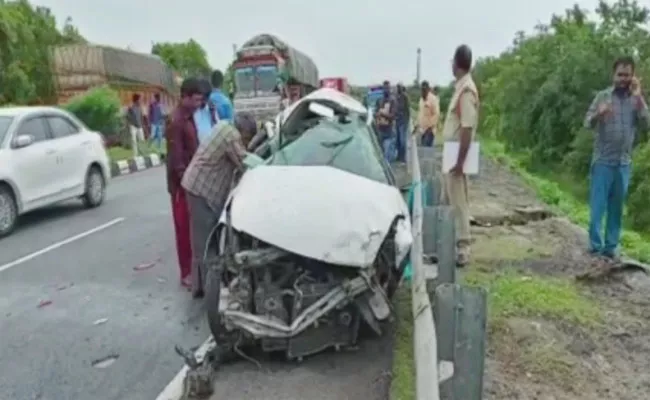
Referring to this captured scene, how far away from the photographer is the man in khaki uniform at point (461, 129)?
6.95m

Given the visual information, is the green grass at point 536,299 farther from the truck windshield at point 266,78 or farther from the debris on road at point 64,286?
the truck windshield at point 266,78

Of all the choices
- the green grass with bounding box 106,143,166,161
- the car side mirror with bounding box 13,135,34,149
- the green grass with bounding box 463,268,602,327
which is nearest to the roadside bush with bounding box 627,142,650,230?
the green grass with bounding box 463,268,602,327

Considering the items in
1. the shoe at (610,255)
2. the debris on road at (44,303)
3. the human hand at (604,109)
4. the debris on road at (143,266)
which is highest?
the human hand at (604,109)

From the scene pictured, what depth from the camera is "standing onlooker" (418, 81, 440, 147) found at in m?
15.5

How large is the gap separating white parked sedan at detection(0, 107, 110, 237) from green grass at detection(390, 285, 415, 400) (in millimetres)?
6353

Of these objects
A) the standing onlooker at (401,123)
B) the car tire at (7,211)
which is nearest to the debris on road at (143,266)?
the car tire at (7,211)

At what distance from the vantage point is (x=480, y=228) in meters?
9.59

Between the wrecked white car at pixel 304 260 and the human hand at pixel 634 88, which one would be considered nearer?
the wrecked white car at pixel 304 260

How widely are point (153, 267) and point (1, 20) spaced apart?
17.4 m

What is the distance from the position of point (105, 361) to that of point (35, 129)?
6849 millimetres

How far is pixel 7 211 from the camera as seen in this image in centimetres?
1048

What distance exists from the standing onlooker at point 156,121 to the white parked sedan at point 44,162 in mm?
12408

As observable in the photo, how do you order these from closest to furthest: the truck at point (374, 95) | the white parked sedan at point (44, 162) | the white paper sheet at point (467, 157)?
the white paper sheet at point (467, 157) < the white parked sedan at point (44, 162) < the truck at point (374, 95)

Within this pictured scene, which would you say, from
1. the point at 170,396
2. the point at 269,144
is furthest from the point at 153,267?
the point at 170,396
